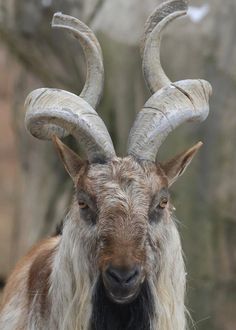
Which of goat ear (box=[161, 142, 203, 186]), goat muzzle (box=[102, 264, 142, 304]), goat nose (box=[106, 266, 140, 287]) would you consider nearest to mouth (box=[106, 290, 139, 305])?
goat muzzle (box=[102, 264, 142, 304])

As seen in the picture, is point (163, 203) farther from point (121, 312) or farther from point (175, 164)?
point (121, 312)

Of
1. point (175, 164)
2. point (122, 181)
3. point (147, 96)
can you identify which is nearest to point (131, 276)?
point (122, 181)

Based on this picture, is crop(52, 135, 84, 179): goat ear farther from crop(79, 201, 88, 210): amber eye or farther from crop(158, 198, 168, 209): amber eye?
crop(158, 198, 168, 209): amber eye

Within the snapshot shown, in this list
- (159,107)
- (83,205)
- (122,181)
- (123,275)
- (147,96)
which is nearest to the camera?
(123,275)

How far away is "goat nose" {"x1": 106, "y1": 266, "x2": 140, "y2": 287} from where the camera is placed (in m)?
5.42

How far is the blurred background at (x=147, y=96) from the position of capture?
11.0m

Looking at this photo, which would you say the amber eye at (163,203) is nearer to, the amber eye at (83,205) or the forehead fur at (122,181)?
the forehead fur at (122,181)

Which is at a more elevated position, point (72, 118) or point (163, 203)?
point (72, 118)

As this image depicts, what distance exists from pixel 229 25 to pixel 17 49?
108 inches

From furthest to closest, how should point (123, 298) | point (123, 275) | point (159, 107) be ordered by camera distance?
point (159, 107)
point (123, 298)
point (123, 275)

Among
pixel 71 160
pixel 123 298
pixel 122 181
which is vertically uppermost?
pixel 71 160

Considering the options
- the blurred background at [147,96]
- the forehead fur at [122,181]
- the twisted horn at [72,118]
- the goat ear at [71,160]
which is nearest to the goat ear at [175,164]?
the forehead fur at [122,181]

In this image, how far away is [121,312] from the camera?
19.2ft

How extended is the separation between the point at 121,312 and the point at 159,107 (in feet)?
4.03
